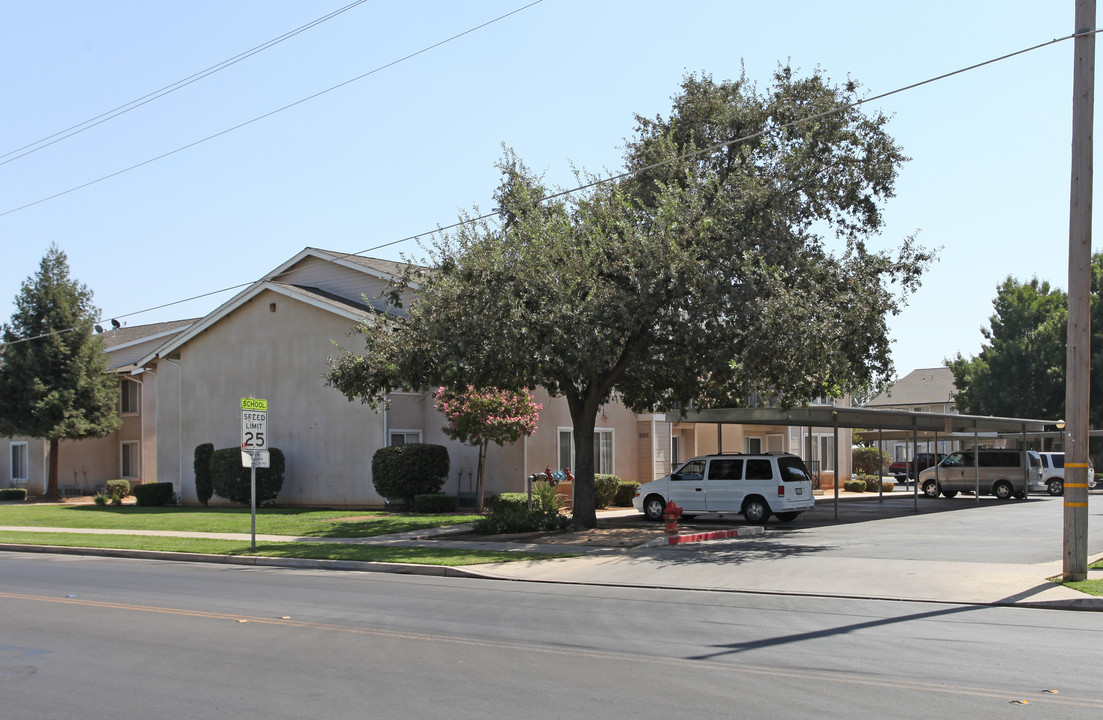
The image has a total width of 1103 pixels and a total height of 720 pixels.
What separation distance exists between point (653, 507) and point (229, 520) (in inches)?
458

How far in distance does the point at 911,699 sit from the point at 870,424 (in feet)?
82.2

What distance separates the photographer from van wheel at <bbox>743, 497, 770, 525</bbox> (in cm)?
2453

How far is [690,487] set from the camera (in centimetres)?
2547

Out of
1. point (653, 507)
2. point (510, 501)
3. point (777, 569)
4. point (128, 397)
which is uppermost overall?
point (128, 397)

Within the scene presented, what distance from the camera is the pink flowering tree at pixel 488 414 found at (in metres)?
26.8

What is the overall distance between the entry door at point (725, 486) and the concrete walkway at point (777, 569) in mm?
2796

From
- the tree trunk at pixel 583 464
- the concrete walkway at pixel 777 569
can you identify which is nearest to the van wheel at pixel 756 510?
the concrete walkway at pixel 777 569

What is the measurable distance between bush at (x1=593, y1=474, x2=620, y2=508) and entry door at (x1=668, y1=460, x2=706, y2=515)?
586 cm

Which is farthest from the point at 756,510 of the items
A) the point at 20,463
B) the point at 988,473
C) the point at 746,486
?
the point at 20,463

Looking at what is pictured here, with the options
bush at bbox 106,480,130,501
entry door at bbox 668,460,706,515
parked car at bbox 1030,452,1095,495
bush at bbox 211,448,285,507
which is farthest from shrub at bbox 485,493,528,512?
parked car at bbox 1030,452,1095,495

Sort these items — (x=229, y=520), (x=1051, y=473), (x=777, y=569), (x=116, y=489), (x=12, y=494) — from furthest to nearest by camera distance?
(x=12, y=494) → (x=1051, y=473) → (x=116, y=489) → (x=229, y=520) → (x=777, y=569)

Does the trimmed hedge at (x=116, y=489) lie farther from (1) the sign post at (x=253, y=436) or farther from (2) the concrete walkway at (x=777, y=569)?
(1) the sign post at (x=253, y=436)

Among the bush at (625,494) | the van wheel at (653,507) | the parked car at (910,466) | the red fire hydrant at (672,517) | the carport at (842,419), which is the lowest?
the parked car at (910,466)

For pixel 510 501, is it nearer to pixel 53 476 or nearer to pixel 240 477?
pixel 240 477
